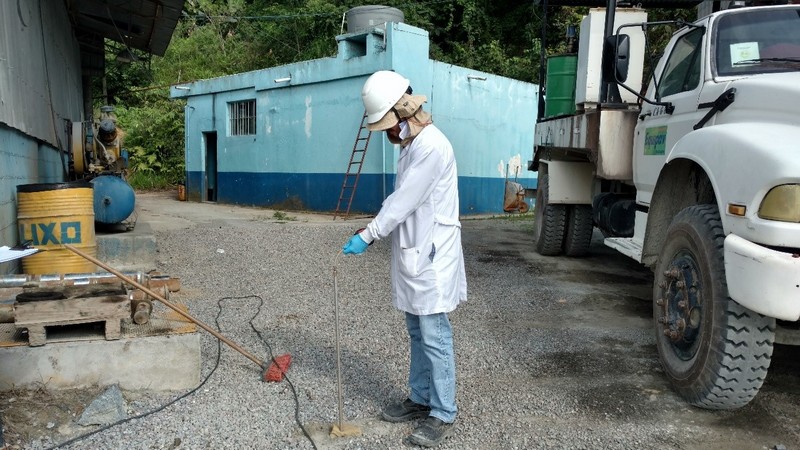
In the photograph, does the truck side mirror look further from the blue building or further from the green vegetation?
the green vegetation

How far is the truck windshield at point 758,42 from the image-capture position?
4.17 meters

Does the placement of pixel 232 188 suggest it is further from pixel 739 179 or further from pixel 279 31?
pixel 739 179

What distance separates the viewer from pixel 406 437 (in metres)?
3.29

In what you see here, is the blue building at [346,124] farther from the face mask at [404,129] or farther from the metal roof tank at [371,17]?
the face mask at [404,129]

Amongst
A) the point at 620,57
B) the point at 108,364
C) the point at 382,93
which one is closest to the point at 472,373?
the point at 382,93

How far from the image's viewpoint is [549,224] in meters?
8.16

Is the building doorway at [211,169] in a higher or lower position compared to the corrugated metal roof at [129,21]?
lower

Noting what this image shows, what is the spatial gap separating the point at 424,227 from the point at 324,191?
12790mm

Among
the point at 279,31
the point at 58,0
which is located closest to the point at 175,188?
the point at 279,31

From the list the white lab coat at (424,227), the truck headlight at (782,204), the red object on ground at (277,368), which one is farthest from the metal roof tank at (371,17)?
the truck headlight at (782,204)

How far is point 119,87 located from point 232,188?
37.0ft

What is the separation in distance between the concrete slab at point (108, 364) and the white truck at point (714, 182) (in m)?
2.98

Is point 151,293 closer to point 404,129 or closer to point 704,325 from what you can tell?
point 404,129

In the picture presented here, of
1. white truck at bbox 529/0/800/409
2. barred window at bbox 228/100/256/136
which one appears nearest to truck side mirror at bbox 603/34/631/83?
white truck at bbox 529/0/800/409
